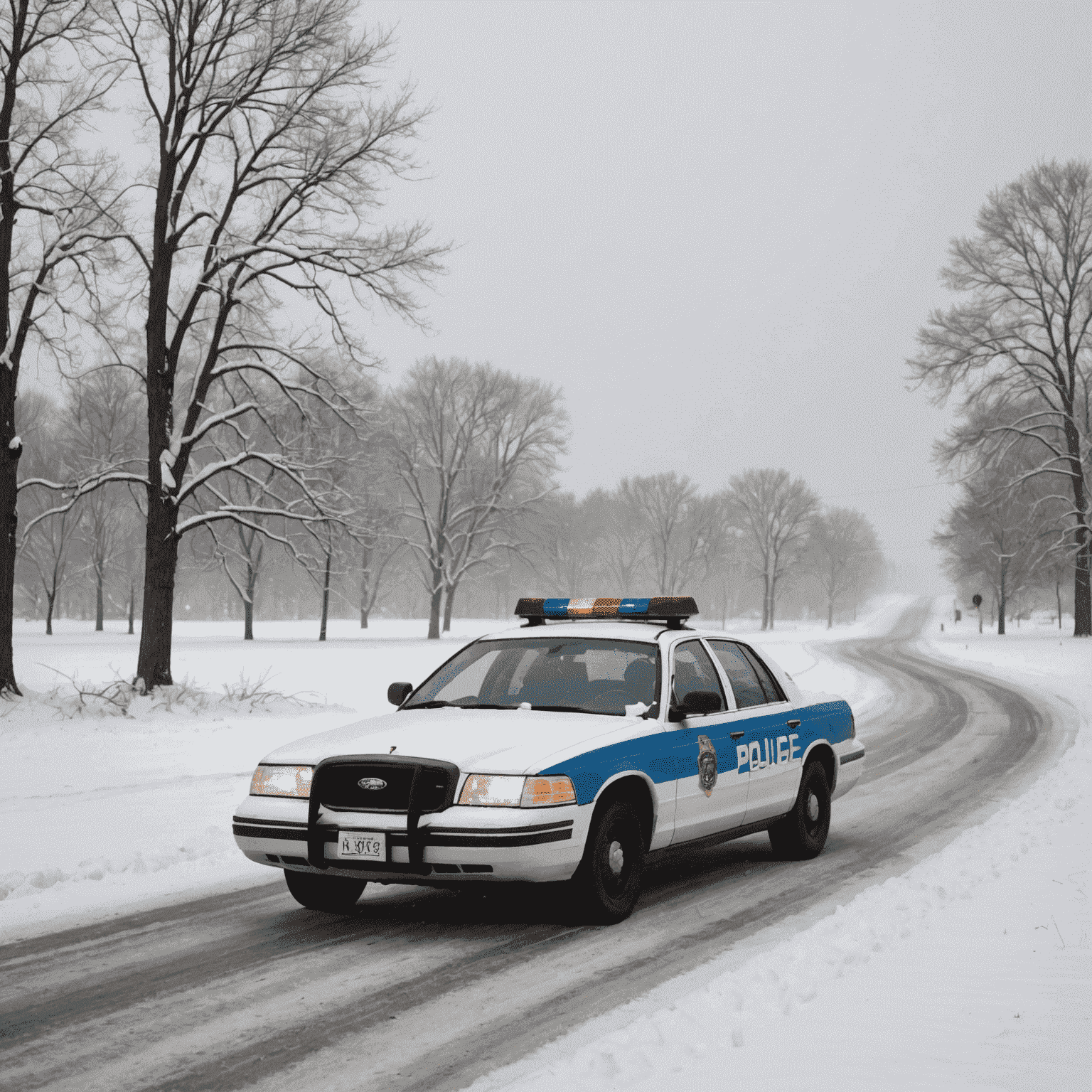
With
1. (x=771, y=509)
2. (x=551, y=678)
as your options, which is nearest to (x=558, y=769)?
(x=551, y=678)

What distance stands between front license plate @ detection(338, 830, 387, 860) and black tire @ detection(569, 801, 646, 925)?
1.07 metres

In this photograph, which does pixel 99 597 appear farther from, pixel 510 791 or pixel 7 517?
pixel 510 791

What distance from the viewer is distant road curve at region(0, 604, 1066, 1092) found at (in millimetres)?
4301

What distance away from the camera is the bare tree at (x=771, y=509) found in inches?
3403

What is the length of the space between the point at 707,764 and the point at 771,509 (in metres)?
81.3

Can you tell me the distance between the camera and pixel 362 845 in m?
5.87

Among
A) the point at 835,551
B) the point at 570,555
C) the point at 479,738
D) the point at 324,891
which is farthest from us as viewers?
the point at 835,551

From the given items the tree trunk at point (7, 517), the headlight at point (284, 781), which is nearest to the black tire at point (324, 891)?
the headlight at point (284, 781)

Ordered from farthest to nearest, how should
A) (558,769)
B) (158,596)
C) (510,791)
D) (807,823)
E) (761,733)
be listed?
1. (158,596)
2. (807,823)
3. (761,733)
4. (558,769)
5. (510,791)

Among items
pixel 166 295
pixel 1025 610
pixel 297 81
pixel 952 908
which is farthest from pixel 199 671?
pixel 1025 610

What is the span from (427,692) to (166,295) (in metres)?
13.9

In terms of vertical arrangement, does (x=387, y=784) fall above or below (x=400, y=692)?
below

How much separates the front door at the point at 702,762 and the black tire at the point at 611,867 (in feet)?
1.45

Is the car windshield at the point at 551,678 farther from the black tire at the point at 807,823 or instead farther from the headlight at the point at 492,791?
the black tire at the point at 807,823
